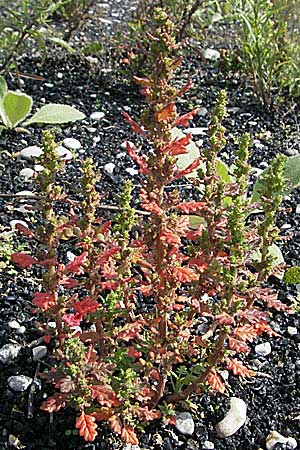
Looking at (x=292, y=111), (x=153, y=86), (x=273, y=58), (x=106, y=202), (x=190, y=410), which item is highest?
(x=153, y=86)

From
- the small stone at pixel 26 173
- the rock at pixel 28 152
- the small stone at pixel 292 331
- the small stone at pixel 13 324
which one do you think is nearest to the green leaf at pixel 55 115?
the rock at pixel 28 152

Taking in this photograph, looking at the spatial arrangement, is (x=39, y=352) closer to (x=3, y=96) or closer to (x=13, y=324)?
(x=13, y=324)

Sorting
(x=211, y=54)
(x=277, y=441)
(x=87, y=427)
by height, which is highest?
(x=211, y=54)

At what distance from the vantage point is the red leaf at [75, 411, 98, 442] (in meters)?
1.51

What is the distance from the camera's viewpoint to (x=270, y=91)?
11.5ft

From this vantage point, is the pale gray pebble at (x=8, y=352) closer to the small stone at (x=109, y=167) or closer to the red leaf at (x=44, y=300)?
the red leaf at (x=44, y=300)

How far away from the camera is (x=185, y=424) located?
1.84 metres

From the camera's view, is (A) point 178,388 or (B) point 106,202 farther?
(B) point 106,202

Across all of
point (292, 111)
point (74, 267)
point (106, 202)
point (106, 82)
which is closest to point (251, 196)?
point (106, 202)

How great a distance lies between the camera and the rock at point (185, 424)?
6.00ft

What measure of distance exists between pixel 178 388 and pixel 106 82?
2.07m

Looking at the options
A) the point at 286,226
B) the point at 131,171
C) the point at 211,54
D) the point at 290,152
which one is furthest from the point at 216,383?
the point at 211,54

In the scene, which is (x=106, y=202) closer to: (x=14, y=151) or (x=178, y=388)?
(x=14, y=151)

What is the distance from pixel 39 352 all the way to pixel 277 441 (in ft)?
2.22
